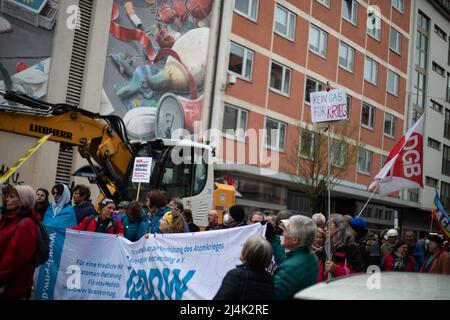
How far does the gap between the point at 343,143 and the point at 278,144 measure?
11.0 feet

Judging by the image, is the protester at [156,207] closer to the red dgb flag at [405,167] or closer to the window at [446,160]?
the red dgb flag at [405,167]

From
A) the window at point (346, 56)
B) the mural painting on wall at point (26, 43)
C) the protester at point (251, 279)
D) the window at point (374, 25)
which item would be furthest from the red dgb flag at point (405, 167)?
Answer: the window at point (374, 25)

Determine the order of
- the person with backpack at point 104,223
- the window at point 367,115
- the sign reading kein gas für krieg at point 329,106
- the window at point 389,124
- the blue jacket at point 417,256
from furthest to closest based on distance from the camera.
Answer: the window at point 389,124
the window at point 367,115
the blue jacket at point 417,256
the sign reading kein gas für krieg at point 329,106
the person with backpack at point 104,223

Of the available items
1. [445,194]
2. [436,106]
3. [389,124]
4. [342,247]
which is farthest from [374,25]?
[342,247]

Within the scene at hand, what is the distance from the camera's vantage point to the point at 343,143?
934 inches

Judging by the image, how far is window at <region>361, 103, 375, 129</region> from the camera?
3221 centimetres

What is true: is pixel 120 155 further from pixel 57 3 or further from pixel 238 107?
pixel 238 107

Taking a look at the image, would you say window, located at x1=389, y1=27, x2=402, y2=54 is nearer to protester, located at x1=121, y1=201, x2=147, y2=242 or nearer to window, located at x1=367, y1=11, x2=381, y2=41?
window, located at x1=367, y1=11, x2=381, y2=41

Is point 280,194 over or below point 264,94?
below

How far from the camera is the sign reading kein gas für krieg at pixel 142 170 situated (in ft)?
35.7

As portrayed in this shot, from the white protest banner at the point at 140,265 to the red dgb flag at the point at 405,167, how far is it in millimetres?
5005

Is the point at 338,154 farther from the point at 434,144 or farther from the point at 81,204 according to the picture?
the point at 434,144

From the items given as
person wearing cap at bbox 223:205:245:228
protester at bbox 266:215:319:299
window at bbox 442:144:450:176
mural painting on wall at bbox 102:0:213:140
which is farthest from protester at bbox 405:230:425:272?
window at bbox 442:144:450:176

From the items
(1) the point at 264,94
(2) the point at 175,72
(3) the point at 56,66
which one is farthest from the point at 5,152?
(1) the point at 264,94
